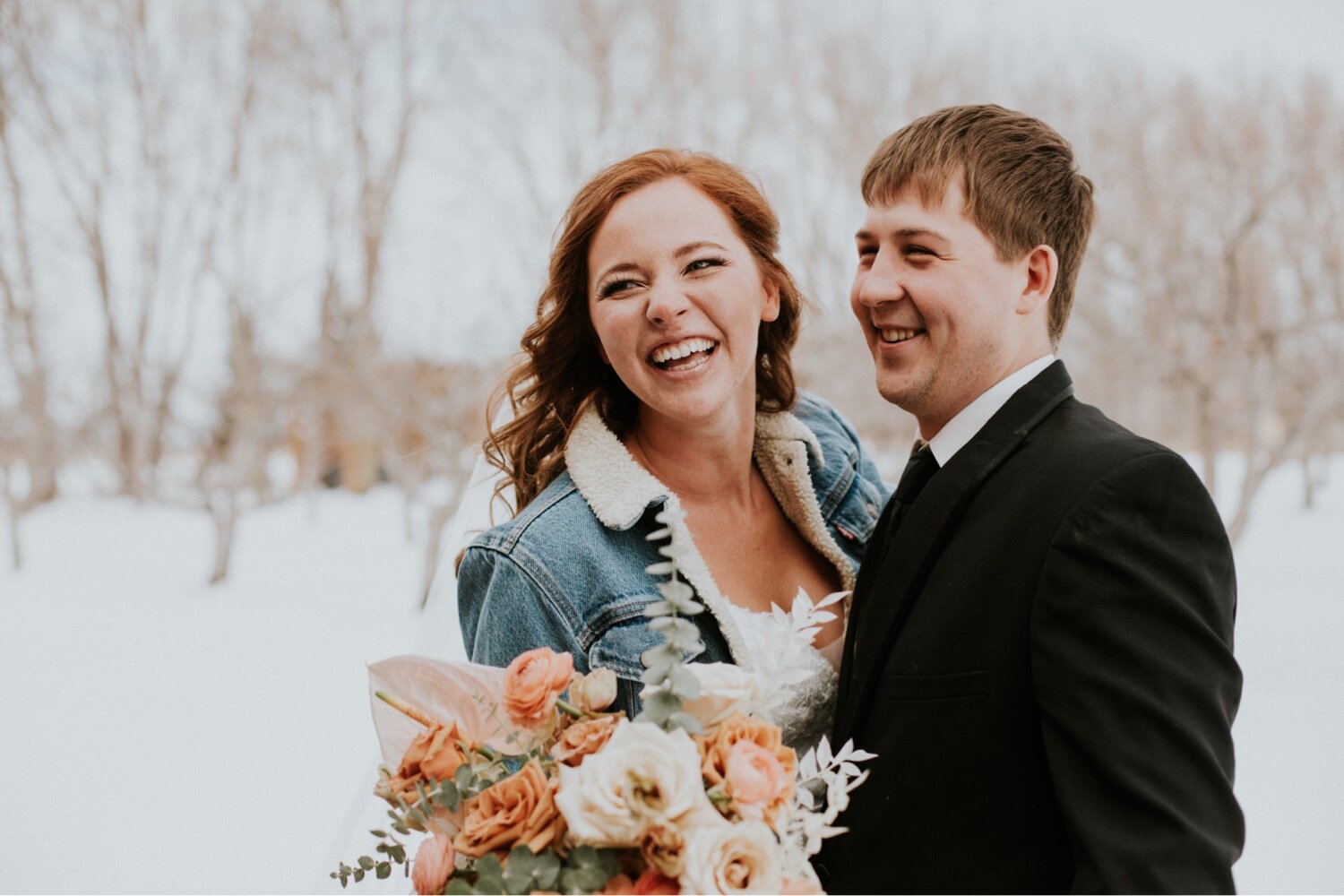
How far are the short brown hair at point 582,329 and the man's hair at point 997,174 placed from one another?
0.43 meters

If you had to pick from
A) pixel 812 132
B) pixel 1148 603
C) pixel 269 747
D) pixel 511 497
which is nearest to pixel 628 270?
pixel 511 497

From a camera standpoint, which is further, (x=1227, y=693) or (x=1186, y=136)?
(x=1186, y=136)

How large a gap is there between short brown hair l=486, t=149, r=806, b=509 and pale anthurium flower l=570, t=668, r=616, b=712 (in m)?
1.03

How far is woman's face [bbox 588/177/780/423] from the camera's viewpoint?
2.10 metres

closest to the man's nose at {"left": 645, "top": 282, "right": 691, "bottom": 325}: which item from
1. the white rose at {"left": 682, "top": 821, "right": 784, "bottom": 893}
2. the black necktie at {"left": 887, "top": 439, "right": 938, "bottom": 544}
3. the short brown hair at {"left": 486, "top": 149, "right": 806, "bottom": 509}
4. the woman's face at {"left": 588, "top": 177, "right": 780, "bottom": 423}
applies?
the woman's face at {"left": 588, "top": 177, "right": 780, "bottom": 423}

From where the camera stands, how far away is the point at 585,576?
1.96 m

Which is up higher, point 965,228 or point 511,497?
point 965,228

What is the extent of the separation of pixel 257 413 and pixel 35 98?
13.2ft

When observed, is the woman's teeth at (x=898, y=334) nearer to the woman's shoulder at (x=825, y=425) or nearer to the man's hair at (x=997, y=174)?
the man's hair at (x=997, y=174)

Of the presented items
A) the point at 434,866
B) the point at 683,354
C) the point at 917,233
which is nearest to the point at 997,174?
the point at 917,233

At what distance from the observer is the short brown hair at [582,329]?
2.21 m

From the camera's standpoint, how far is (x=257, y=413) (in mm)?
12508

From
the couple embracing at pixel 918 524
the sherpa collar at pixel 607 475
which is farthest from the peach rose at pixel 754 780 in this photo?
the sherpa collar at pixel 607 475

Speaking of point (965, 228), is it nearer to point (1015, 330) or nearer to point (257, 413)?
point (1015, 330)
